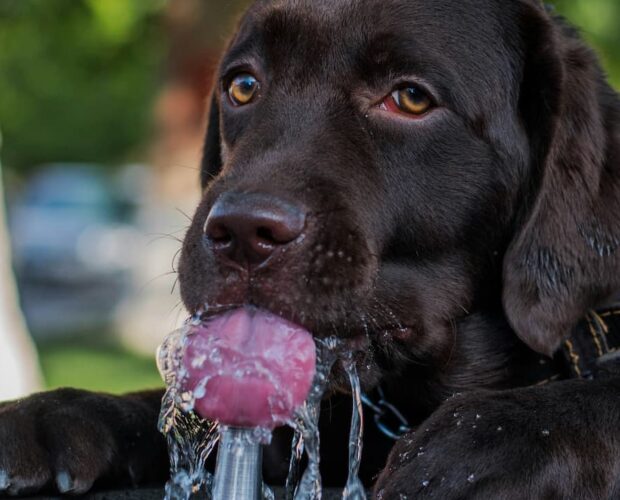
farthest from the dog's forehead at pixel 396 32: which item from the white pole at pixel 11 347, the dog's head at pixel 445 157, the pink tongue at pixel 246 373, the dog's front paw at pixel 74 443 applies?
the white pole at pixel 11 347

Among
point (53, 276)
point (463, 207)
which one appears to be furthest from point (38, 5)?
point (463, 207)

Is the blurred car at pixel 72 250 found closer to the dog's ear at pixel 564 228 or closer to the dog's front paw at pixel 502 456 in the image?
the dog's ear at pixel 564 228

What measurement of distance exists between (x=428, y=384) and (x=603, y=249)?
72 cm

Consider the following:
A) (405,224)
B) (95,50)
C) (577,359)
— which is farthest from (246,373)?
(95,50)

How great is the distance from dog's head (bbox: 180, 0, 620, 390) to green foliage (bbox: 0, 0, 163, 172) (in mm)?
11453

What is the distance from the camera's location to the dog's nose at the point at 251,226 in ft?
8.55

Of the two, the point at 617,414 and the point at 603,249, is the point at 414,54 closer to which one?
the point at 603,249

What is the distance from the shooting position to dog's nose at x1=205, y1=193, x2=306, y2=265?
2.61m

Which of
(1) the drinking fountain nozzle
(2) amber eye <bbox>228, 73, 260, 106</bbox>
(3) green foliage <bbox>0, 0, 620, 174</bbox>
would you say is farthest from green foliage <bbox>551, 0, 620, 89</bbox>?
(1) the drinking fountain nozzle

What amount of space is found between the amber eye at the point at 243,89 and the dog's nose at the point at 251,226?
952 millimetres

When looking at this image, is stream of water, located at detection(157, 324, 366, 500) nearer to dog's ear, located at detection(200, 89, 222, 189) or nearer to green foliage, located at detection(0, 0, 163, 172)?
dog's ear, located at detection(200, 89, 222, 189)

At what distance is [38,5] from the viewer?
14.9 m

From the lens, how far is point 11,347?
264 inches

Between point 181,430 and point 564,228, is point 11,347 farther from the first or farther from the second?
point 564,228
